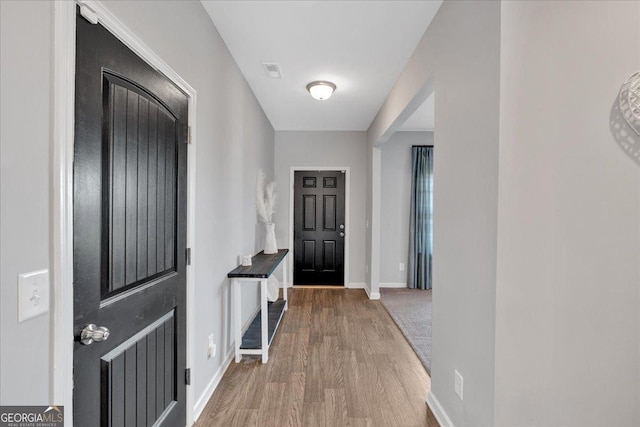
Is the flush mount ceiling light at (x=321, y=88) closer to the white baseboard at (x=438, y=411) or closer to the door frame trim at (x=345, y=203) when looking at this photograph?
the door frame trim at (x=345, y=203)

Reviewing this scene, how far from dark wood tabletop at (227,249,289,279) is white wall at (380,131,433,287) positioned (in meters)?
2.26

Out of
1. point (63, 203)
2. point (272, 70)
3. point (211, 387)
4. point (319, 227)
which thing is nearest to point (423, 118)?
point (319, 227)

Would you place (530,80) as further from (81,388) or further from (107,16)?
(81,388)

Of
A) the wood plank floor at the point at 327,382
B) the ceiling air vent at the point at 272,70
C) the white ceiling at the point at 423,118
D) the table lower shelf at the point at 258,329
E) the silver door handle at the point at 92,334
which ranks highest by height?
the white ceiling at the point at 423,118

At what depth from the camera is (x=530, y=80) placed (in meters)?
1.30

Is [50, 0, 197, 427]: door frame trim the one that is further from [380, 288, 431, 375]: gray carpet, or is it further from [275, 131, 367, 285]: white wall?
[275, 131, 367, 285]: white wall

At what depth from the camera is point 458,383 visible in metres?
1.63

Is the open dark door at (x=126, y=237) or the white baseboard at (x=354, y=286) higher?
the open dark door at (x=126, y=237)

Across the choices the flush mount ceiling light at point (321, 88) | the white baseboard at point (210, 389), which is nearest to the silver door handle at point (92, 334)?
the white baseboard at point (210, 389)

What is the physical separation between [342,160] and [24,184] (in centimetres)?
457

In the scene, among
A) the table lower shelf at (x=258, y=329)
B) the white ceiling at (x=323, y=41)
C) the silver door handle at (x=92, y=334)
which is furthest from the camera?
the table lower shelf at (x=258, y=329)

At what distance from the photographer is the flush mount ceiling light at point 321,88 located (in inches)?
124

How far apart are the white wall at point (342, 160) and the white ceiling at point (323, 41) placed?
4.52ft

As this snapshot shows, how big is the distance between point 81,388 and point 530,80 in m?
2.08
